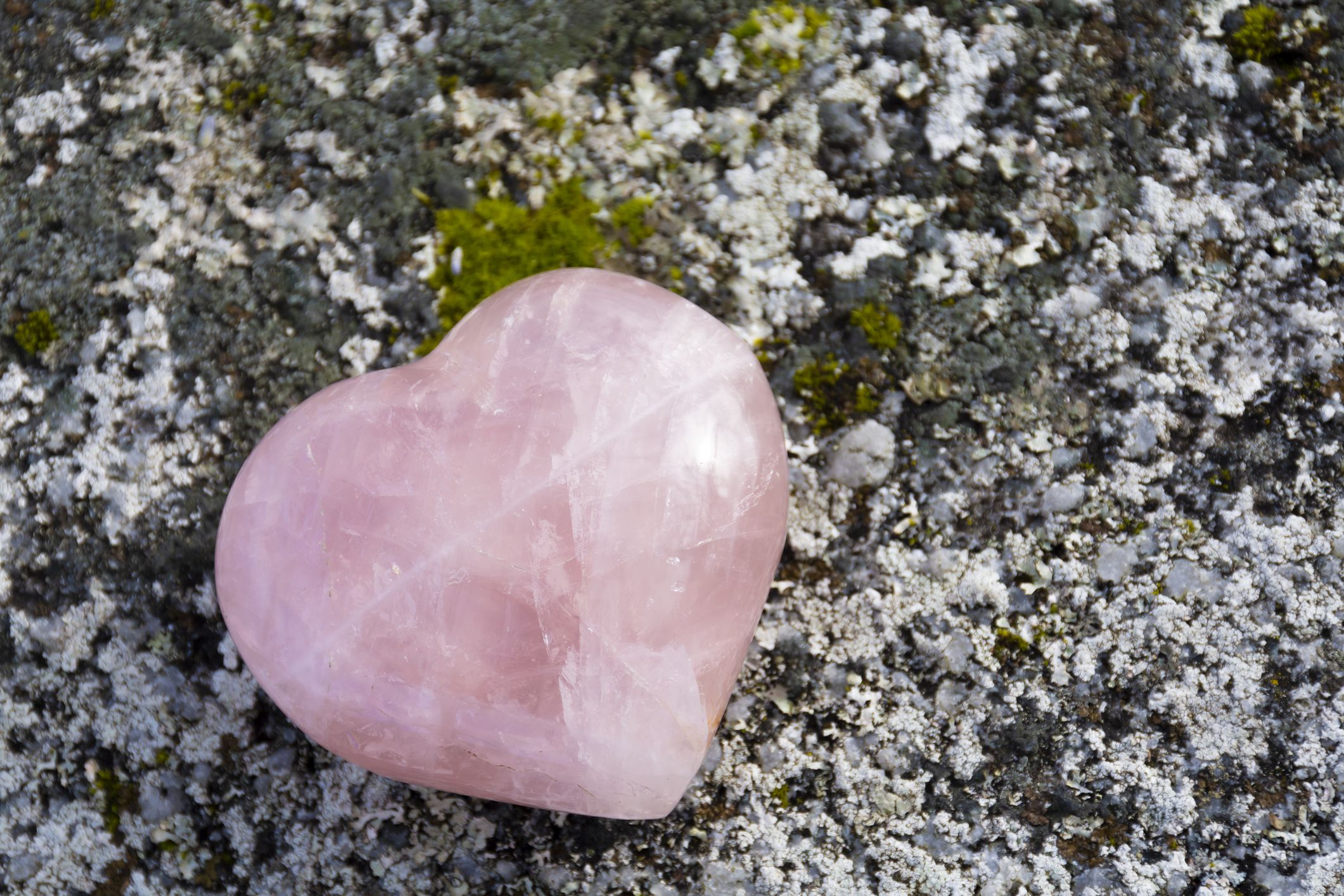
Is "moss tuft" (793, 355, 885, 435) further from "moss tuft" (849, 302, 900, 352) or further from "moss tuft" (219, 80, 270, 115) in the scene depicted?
"moss tuft" (219, 80, 270, 115)

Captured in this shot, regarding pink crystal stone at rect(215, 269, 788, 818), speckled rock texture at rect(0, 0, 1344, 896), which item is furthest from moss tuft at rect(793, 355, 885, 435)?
pink crystal stone at rect(215, 269, 788, 818)

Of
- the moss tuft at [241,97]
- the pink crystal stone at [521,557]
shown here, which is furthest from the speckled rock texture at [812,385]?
the pink crystal stone at [521,557]

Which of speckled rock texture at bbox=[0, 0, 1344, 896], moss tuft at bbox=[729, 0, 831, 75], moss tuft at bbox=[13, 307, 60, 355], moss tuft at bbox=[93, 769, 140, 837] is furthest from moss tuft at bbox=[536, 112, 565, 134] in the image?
moss tuft at bbox=[93, 769, 140, 837]

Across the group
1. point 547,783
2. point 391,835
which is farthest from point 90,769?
point 547,783

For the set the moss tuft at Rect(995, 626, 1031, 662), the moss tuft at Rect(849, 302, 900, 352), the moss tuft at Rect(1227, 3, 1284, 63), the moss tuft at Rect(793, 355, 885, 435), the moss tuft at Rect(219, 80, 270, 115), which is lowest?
the moss tuft at Rect(995, 626, 1031, 662)

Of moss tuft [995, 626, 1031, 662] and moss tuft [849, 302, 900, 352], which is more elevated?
moss tuft [849, 302, 900, 352]

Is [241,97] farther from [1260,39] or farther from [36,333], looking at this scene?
[1260,39]

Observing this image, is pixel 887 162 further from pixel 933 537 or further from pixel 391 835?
pixel 391 835

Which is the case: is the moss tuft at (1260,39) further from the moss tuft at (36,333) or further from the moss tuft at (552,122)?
the moss tuft at (36,333)

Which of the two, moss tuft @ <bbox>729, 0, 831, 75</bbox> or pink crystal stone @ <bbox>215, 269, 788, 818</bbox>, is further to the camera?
moss tuft @ <bbox>729, 0, 831, 75</bbox>
